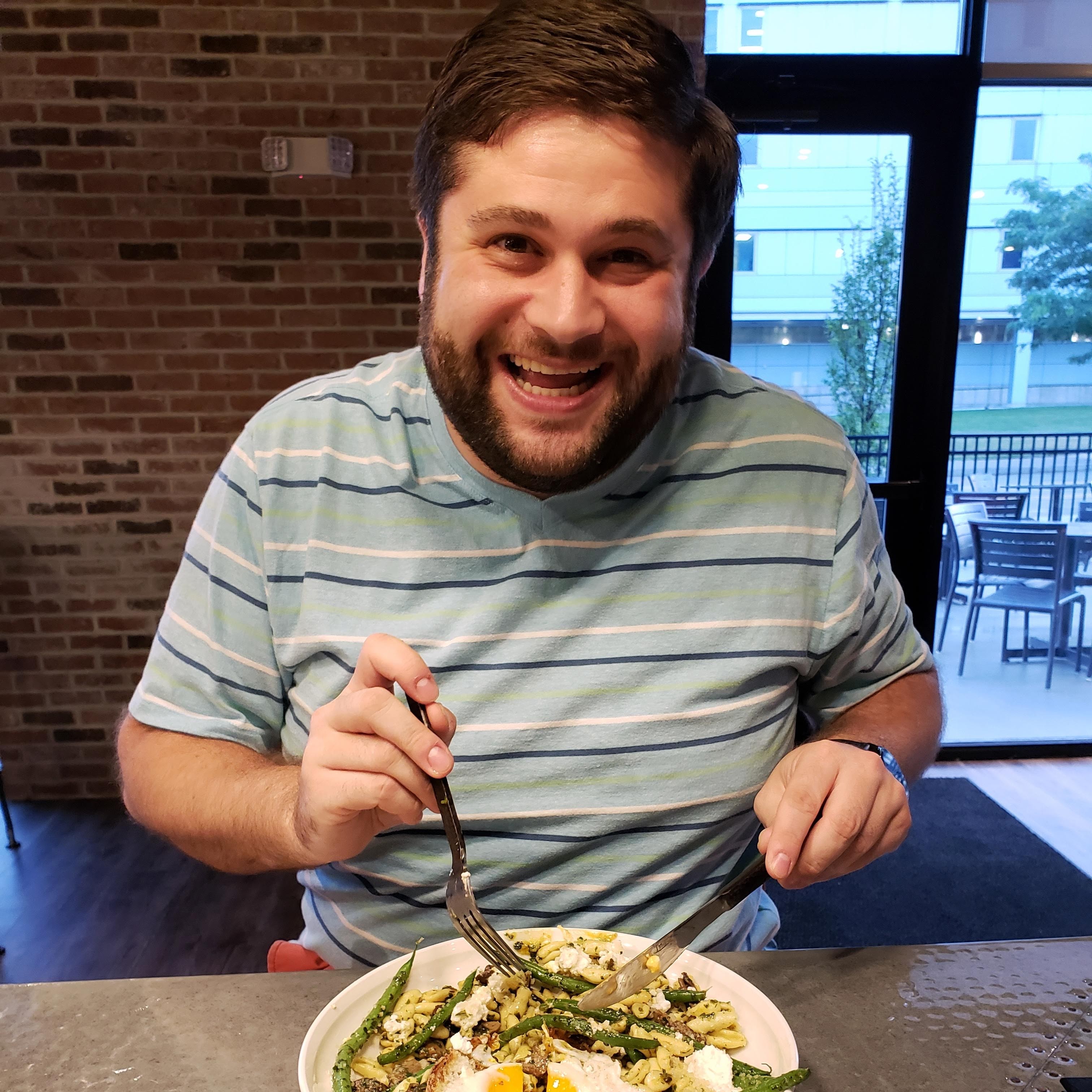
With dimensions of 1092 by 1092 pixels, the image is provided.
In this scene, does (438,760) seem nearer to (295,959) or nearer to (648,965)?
(648,965)

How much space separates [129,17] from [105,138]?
403 millimetres

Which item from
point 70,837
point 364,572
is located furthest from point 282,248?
point 364,572

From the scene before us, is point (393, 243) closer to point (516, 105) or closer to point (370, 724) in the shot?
point (516, 105)

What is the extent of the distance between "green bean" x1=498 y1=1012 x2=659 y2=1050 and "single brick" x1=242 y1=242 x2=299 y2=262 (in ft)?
10.0

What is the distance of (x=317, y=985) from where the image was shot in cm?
88

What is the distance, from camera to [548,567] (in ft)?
3.70

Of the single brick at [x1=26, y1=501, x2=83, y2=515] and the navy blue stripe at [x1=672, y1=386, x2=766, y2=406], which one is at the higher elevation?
the navy blue stripe at [x1=672, y1=386, x2=766, y2=406]

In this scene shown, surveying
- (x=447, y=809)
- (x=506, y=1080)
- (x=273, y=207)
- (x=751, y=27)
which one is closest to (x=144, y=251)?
(x=273, y=207)

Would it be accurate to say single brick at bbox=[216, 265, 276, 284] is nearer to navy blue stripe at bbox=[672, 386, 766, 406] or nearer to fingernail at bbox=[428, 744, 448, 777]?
navy blue stripe at bbox=[672, 386, 766, 406]

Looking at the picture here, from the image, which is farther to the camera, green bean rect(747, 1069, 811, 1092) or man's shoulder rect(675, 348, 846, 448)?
man's shoulder rect(675, 348, 846, 448)

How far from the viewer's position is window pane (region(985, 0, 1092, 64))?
349 centimetres

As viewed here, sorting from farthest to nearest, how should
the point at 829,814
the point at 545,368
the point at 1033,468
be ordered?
the point at 1033,468, the point at 545,368, the point at 829,814

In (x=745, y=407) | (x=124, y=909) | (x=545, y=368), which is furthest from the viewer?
(x=124, y=909)

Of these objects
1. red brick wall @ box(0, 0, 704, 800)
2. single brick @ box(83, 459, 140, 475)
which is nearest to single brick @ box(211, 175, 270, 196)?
red brick wall @ box(0, 0, 704, 800)
